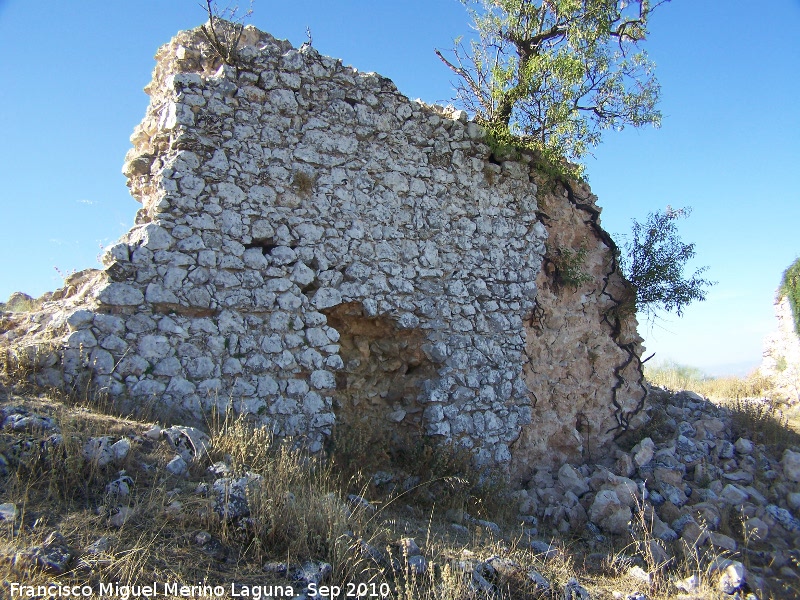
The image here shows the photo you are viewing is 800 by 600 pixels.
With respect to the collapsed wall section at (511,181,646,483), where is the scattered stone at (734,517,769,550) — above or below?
below

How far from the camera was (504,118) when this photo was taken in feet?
23.5

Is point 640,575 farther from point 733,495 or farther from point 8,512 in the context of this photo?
point 8,512

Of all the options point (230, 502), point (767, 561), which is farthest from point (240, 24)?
point (767, 561)

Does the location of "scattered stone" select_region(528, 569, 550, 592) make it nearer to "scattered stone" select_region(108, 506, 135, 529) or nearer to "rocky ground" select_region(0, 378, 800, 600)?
"rocky ground" select_region(0, 378, 800, 600)

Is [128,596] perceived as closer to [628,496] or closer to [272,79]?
[272,79]

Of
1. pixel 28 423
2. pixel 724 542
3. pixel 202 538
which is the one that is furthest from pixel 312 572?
pixel 724 542

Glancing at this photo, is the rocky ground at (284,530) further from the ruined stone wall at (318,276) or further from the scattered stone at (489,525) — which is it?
the ruined stone wall at (318,276)

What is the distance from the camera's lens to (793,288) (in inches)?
405

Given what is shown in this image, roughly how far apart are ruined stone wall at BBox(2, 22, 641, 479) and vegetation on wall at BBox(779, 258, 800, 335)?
5.69 metres

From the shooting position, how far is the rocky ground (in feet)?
10.0

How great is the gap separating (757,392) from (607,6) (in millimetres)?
7189

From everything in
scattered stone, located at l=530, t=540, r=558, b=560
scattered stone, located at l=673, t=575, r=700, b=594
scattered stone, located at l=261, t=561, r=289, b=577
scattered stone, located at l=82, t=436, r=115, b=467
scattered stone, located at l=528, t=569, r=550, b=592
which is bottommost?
scattered stone, located at l=673, t=575, r=700, b=594

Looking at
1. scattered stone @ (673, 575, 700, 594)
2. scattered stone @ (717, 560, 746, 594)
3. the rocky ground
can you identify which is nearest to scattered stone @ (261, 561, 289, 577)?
the rocky ground

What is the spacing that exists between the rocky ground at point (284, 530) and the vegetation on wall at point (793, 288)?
18.0ft
